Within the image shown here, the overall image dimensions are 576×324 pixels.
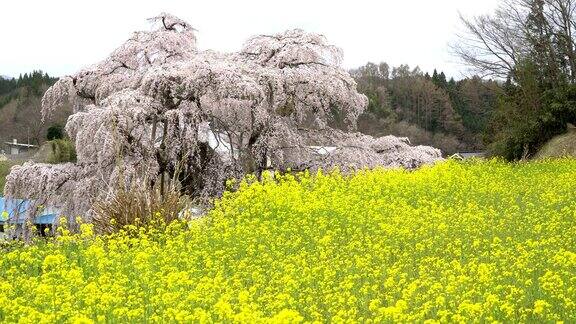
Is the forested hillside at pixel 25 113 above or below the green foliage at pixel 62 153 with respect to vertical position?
above

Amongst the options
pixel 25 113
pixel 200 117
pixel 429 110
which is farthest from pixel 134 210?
pixel 25 113

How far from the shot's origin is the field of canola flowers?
20.3 ft

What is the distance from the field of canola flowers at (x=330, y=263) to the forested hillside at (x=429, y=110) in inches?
1631

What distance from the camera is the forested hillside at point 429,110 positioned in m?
57.5

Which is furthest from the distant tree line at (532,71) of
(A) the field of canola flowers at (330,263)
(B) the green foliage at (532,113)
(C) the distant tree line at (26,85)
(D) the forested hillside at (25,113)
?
(C) the distant tree line at (26,85)

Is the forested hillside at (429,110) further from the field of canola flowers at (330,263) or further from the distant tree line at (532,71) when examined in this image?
the field of canola flowers at (330,263)

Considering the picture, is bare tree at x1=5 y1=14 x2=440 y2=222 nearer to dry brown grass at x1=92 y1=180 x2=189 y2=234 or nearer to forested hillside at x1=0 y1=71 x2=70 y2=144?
dry brown grass at x1=92 y1=180 x2=189 y2=234

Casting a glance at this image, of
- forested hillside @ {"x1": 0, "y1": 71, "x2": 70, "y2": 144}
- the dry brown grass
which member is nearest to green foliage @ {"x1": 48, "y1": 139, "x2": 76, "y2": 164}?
the dry brown grass

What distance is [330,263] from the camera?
825 centimetres

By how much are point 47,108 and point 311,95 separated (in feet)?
21.9

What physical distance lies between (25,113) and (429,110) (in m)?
32.9

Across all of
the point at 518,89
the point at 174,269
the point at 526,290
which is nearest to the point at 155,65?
the point at 174,269

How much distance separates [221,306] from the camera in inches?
200

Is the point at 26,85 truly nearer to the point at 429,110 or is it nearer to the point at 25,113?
the point at 25,113
